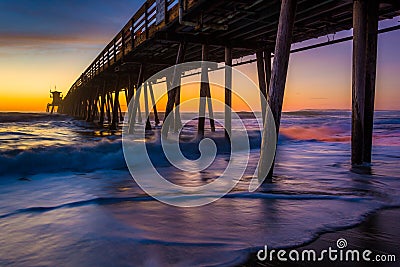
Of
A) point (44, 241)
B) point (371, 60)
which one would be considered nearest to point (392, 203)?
point (371, 60)

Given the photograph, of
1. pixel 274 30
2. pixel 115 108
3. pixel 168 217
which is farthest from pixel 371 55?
pixel 115 108

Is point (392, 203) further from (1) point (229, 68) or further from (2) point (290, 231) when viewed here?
(1) point (229, 68)

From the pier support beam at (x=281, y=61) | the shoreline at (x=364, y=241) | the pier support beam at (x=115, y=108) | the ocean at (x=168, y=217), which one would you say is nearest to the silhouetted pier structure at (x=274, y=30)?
the pier support beam at (x=281, y=61)

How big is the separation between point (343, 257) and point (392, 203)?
204 centimetres

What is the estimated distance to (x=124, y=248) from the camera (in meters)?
2.69

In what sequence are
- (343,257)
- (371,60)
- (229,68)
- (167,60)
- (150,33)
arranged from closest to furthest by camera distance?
1. (343,257)
2. (371,60)
3. (150,33)
4. (229,68)
5. (167,60)

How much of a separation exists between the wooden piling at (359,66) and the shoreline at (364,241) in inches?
101

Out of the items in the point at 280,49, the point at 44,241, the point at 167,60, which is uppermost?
the point at 167,60

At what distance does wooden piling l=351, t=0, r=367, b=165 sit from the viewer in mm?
5439

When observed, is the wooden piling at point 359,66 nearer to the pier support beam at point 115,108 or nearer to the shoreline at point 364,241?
the shoreline at point 364,241

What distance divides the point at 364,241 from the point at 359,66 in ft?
12.2

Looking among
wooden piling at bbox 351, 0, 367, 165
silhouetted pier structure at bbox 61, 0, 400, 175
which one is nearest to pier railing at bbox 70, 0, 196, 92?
silhouetted pier structure at bbox 61, 0, 400, 175

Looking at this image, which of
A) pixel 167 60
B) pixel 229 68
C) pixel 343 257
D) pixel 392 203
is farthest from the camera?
pixel 167 60

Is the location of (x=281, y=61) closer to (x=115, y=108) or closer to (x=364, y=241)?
(x=364, y=241)
